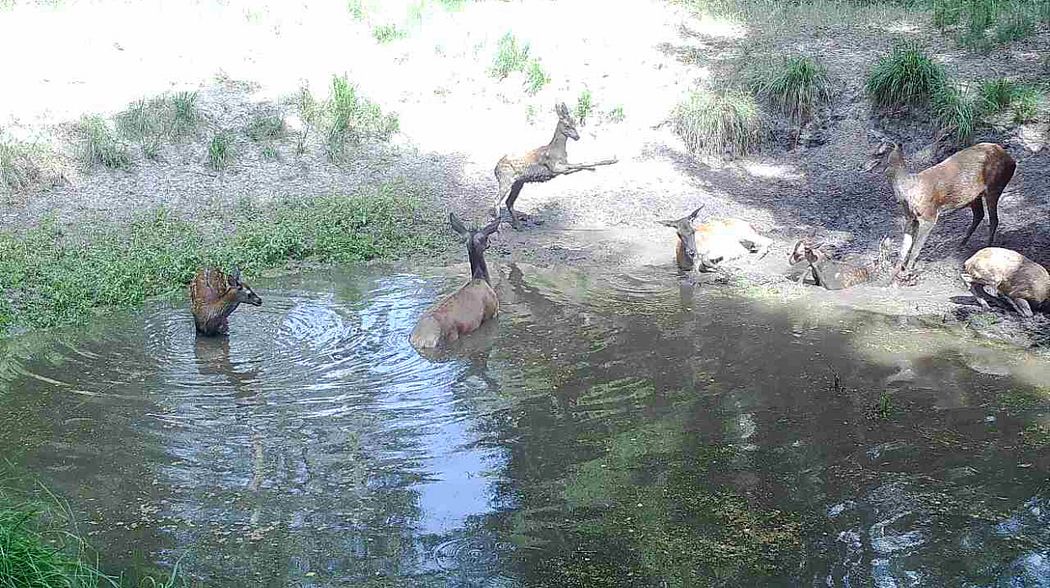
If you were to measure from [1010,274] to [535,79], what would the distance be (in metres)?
8.27

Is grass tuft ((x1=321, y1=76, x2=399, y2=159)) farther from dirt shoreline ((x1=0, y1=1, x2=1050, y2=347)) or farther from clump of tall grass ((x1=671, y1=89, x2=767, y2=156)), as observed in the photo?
clump of tall grass ((x1=671, y1=89, x2=767, y2=156))

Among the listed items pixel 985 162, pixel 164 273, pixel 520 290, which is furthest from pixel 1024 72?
pixel 164 273

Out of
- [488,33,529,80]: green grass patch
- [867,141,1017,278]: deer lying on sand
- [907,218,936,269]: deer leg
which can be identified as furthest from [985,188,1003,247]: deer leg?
[488,33,529,80]: green grass patch

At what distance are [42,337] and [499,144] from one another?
24.7 ft

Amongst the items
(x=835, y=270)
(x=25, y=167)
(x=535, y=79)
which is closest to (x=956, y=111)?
(x=835, y=270)

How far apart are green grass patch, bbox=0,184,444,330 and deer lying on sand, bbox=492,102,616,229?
936mm

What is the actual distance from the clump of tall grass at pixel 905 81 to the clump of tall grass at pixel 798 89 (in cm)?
68

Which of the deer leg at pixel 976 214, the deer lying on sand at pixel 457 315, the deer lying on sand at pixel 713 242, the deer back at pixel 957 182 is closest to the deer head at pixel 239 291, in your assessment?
the deer lying on sand at pixel 457 315

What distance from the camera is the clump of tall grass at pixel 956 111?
12.9 m

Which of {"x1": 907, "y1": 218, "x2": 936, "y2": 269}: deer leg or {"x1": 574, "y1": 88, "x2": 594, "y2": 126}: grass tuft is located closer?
{"x1": 907, "y1": 218, "x2": 936, "y2": 269}: deer leg

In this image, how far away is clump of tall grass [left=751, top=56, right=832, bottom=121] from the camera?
14586 mm

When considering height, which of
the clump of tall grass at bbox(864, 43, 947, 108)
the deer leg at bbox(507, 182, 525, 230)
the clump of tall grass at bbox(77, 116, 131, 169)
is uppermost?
the clump of tall grass at bbox(864, 43, 947, 108)

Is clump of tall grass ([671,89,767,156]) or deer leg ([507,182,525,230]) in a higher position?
clump of tall grass ([671,89,767,156])

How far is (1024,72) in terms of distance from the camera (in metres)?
14.2
